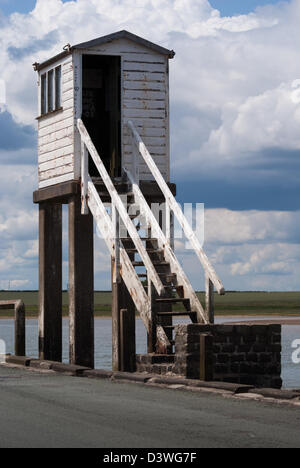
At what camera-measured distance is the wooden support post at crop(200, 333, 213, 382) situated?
14.7 meters

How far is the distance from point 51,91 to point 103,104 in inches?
100

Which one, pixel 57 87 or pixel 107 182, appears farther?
pixel 57 87

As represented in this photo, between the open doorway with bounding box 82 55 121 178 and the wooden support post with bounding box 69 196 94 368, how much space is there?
6.39 ft

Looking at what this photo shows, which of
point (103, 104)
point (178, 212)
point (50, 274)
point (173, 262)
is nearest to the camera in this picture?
point (173, 262)

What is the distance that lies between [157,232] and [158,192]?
277 cm

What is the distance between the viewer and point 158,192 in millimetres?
21734

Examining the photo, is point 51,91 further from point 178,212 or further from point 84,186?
point 178,212

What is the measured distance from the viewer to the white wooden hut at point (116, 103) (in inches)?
837

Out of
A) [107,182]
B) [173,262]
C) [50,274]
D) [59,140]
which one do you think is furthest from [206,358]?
[50,274]

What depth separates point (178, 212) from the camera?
19.2 meters

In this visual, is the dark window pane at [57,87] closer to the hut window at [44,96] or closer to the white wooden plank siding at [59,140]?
the white wooden plank siding at [59,140]

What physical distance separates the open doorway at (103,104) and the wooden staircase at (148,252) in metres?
1.35

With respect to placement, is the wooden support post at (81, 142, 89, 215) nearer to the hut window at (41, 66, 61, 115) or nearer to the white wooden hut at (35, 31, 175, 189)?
the white wooden hut at (35, 31, 175, 189)

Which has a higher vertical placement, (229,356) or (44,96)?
(44,96)
